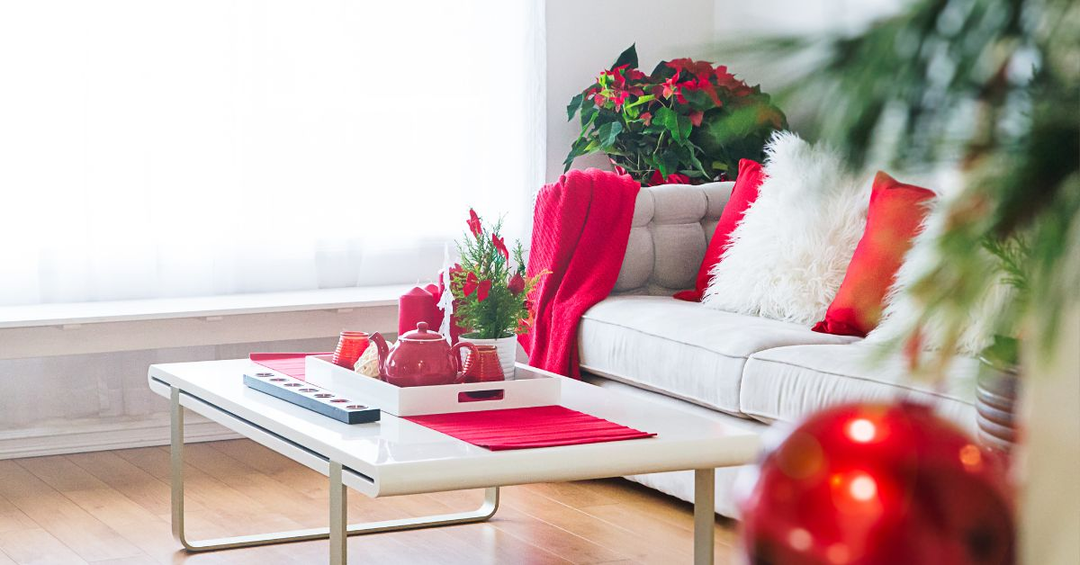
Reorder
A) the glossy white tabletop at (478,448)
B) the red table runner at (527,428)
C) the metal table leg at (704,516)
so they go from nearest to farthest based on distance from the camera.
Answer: the glossy white tabletop at (478,448) < the red table runner at (527,428) < the metal table leg at (704,516)

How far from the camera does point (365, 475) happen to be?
192 cm

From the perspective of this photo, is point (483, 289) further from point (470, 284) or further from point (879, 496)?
point (879, 496)

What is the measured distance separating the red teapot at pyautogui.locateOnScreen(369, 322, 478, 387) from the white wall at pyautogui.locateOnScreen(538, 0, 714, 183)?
90.4 inches

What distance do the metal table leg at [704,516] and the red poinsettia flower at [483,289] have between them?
23.2 inches

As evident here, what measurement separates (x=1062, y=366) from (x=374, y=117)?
3.96 metres

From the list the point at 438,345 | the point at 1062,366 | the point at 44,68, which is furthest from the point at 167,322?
the point at 1062,366

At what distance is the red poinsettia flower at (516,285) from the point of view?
103 inches

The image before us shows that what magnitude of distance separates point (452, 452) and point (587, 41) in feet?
9.68

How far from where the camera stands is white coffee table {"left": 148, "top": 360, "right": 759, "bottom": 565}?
6.34 feet

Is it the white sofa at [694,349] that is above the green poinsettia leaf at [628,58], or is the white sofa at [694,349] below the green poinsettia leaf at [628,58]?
below

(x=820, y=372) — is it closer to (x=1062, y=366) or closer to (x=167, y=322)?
(x=167, y=322)

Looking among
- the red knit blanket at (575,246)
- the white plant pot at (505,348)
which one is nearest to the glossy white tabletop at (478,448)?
the white plant pot at (505,348)

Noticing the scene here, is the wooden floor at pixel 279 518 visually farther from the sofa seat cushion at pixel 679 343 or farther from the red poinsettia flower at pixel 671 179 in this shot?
the red poinsettia flower at pixel 671 179

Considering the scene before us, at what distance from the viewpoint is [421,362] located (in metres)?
2.42
